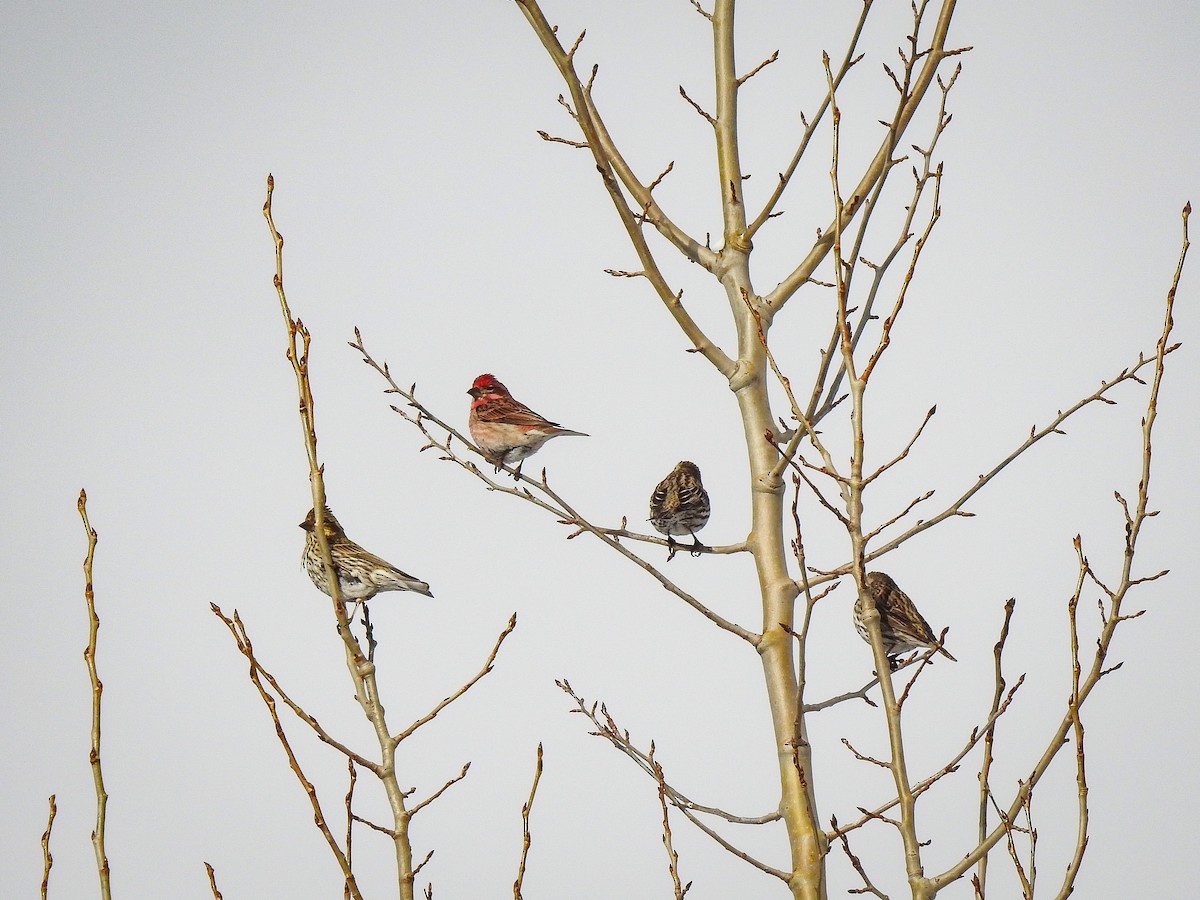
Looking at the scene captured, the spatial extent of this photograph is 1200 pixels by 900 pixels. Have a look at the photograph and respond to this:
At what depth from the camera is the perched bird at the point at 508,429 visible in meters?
10.7

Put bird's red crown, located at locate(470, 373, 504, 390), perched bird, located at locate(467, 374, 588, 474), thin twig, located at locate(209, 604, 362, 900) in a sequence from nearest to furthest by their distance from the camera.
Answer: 1. thin twig, located at locate(209, 604, 362, 900)
2. perched bird, located at locate(467, 374, 588, 474)
3. bird's red crown, located at locate(470, 373, 504, 390)

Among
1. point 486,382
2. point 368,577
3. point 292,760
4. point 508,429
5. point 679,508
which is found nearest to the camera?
point 292,760

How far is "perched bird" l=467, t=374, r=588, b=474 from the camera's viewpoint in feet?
35.2

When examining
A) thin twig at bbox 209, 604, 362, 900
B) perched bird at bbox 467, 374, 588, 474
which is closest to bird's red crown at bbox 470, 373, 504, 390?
perched bird at bbox 467, 374, 588, 474

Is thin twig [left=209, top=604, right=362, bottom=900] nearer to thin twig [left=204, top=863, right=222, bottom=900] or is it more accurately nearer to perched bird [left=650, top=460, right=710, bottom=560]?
thin twig [left=204, top=863, right=222, bottom=900]

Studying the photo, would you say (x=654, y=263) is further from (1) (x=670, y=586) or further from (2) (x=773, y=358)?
(1) (x=670, y=586)

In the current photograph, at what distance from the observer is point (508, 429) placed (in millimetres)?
10891

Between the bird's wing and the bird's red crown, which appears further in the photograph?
the bird's red crown

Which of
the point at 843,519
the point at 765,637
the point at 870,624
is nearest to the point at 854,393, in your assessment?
the point at 843,519

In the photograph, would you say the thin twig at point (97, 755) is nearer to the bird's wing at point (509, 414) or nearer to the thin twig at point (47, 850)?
the thin twig at point (47, 850)


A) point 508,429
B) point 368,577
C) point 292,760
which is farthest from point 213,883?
point 508,429

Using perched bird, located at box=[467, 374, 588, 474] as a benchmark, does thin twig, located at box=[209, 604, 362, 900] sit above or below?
below

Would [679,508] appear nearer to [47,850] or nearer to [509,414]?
[509,414]

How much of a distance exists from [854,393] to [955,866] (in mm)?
1651
